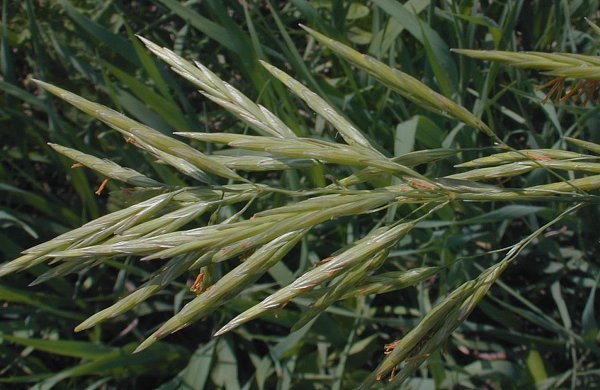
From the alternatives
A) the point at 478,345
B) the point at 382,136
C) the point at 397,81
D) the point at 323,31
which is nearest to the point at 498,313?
the point at 478,345

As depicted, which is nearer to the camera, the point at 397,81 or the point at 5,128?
the point at 397,81

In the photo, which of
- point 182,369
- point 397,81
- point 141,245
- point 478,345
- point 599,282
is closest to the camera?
point 141,245

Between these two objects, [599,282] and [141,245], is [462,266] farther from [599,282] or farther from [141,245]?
[141,245]

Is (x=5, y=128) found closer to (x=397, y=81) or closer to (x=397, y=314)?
(x=397, y=314)

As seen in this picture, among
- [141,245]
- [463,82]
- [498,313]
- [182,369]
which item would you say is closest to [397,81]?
[141,245]

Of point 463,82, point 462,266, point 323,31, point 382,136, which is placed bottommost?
point 462,266

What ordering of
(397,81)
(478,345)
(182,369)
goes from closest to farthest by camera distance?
(397,81)
(478,345)
(182,369)

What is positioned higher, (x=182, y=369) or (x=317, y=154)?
(x=317, y=154)
